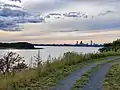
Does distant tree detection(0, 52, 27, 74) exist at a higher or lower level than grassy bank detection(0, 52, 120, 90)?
higher

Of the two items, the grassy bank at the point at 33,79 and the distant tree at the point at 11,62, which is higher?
the distant tree at the point at 11,62

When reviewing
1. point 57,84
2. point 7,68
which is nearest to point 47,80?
point 57,84

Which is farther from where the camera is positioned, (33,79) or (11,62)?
(11,62)

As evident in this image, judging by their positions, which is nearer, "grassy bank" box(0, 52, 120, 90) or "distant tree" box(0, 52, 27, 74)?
"grassy bank" box(0, 52, 120, 90)

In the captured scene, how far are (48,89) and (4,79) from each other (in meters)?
1.94

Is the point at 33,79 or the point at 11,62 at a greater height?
the point at 11,62

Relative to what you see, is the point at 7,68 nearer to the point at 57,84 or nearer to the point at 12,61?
the point at 12,61

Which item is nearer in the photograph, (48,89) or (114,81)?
(48,89)

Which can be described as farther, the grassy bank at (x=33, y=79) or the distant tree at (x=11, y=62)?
the distant tree at (x=11, y=62)

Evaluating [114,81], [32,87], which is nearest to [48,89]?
[32,87]

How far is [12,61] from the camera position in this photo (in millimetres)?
19734

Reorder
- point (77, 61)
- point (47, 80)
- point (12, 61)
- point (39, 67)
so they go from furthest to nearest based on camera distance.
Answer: point (77, 61) < point (12, 61) < point (39, 67) < point (47, 80)

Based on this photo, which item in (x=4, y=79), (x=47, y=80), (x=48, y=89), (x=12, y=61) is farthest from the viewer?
(x=12, y=61)

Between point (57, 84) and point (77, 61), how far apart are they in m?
11.0
